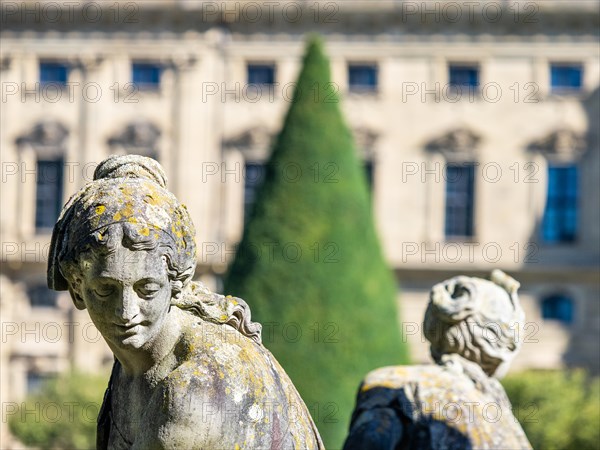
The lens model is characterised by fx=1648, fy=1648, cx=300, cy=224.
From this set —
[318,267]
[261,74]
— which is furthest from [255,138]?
[318,267]

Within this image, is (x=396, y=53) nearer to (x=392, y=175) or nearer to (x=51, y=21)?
(x=392, y=175)

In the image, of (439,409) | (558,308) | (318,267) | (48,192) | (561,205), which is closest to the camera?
(439,409)

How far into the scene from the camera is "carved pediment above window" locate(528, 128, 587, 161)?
31.3 metres

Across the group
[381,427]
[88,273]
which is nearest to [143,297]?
[88,273]

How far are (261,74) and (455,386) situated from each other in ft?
94.8

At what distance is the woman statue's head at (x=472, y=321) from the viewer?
3777mm

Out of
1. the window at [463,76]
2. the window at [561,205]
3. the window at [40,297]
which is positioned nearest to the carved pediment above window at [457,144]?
the window at [463,76]

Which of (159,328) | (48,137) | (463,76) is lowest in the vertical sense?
(159,328)

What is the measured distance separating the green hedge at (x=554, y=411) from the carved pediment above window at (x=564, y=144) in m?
9.25

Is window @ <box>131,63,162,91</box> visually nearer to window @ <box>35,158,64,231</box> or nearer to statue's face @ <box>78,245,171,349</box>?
window @ <box>35,158,64,231</box>

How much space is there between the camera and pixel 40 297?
104ft

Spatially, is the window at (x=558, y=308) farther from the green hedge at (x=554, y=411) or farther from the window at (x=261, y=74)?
the green hedge at (x=554, y=411)

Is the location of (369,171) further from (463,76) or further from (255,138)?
(463,76)

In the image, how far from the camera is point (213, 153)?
3244cm
